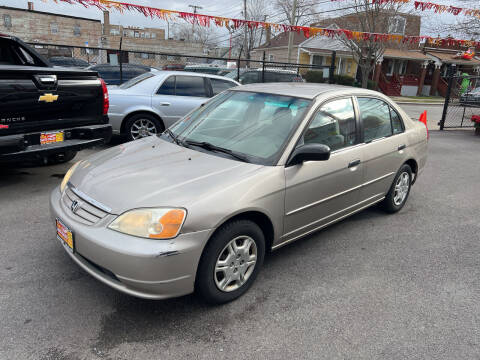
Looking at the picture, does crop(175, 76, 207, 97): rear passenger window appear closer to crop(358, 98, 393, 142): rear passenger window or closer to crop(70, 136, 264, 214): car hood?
crop(358, 98, 393, 142): rear passenger window

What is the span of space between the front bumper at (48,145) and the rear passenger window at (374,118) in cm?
345

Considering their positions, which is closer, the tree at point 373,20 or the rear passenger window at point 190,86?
the rear passenger window at point 190,86

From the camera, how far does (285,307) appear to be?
295cm

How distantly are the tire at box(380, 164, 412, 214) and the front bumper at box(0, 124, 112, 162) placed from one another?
3.87 metres

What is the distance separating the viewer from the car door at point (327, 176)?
10.8ft

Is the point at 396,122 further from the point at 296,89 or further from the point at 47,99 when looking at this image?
the point at 47,99

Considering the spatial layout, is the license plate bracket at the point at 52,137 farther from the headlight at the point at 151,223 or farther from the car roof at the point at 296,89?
the headlight at the point at 151,223

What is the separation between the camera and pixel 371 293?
3207mm

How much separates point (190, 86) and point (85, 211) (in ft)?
18.6

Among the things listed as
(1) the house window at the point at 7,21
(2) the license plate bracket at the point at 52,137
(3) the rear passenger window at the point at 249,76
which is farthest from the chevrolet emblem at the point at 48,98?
(1) the house window at the point at 7,21

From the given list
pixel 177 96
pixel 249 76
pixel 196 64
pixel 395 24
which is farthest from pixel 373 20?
pixel 177 96

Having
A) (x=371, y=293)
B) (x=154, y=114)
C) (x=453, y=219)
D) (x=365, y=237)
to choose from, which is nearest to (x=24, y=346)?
(x=371, y=293)

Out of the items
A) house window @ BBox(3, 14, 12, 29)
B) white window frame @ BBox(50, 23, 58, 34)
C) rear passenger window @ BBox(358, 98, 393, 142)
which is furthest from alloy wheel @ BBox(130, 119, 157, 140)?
white window frame @ BBox(50, 23, 58, 34)

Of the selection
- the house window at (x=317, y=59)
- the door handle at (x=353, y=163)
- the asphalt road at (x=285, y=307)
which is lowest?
the asphalt road at (x=285, y=307)
